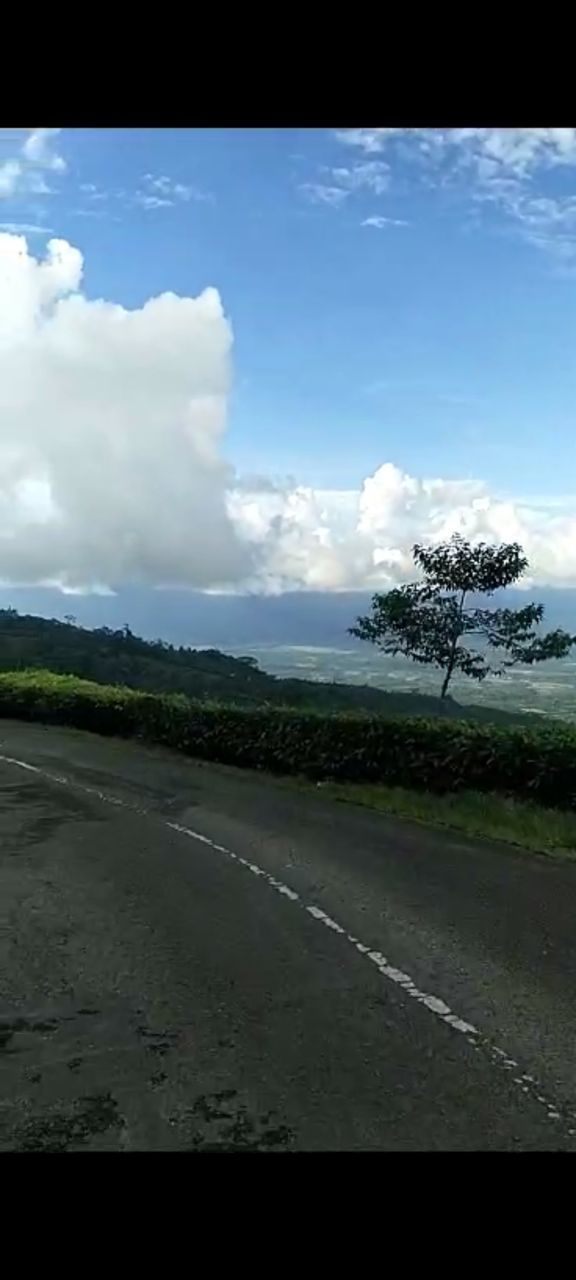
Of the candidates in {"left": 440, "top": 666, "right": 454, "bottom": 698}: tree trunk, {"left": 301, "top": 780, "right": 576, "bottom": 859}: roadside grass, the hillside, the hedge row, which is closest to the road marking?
{"left": 301, "top": 780, "right": 576, "bottom": 859}: roadside grass

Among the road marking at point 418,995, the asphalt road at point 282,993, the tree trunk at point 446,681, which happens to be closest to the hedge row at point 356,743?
the tree trunk at point 446,681

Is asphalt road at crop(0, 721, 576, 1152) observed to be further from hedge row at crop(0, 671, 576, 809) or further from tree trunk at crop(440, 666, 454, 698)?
tree trunk at crop(440, 666, 454, 698)

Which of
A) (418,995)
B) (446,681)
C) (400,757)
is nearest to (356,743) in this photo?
(400,757)

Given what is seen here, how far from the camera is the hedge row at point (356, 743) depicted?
1443 centimetres

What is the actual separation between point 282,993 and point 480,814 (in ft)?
26.9

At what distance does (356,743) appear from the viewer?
58.1 feet

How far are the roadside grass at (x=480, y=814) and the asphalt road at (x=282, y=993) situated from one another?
2.29 feet

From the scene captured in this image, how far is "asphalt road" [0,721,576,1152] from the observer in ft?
14.6

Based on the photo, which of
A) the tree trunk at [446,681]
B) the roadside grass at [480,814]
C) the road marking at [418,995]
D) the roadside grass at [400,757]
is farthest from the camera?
the tree trunk at [446,681]

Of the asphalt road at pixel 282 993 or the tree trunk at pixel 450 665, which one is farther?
the tree trunk at pixel 450 665

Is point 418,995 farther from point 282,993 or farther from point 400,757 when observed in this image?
point 400,757

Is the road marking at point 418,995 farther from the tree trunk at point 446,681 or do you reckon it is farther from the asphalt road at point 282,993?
the tree trunk at point 446,681
